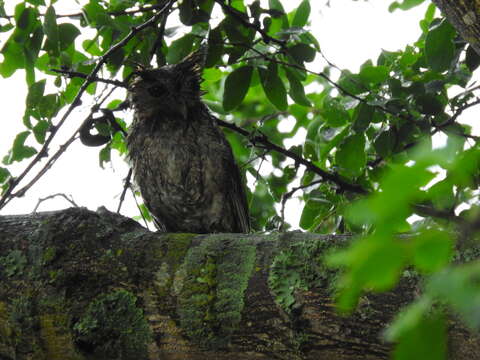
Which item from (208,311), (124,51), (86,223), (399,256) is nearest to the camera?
(399,256)

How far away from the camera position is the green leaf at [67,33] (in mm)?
2744

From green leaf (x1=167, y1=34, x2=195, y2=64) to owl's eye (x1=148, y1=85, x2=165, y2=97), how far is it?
92 centimetres

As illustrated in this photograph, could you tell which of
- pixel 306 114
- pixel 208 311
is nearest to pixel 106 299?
pixel 208 311

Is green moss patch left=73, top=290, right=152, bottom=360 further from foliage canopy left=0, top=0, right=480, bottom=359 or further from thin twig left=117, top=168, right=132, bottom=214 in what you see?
thin twig left=117, top=168, right=132, bottom=214

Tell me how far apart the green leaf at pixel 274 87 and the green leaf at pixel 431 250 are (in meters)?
2.37

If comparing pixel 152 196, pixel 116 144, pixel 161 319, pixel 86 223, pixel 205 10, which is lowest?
pixel 161 319

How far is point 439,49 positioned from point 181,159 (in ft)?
6.22

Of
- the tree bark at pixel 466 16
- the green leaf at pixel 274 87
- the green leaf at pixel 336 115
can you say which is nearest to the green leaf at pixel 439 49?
the green leaf at pixel 336 115

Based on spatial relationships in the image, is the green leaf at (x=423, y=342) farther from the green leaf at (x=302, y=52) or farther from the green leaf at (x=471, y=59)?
the green leaf at (x=302, y=52)

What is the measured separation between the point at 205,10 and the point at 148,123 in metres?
1.15

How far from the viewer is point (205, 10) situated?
2.90 m

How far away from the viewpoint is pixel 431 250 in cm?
55

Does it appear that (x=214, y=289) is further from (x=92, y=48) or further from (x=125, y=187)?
(x=92, y=48)

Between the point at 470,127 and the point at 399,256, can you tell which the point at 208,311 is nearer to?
the point at 399,256
